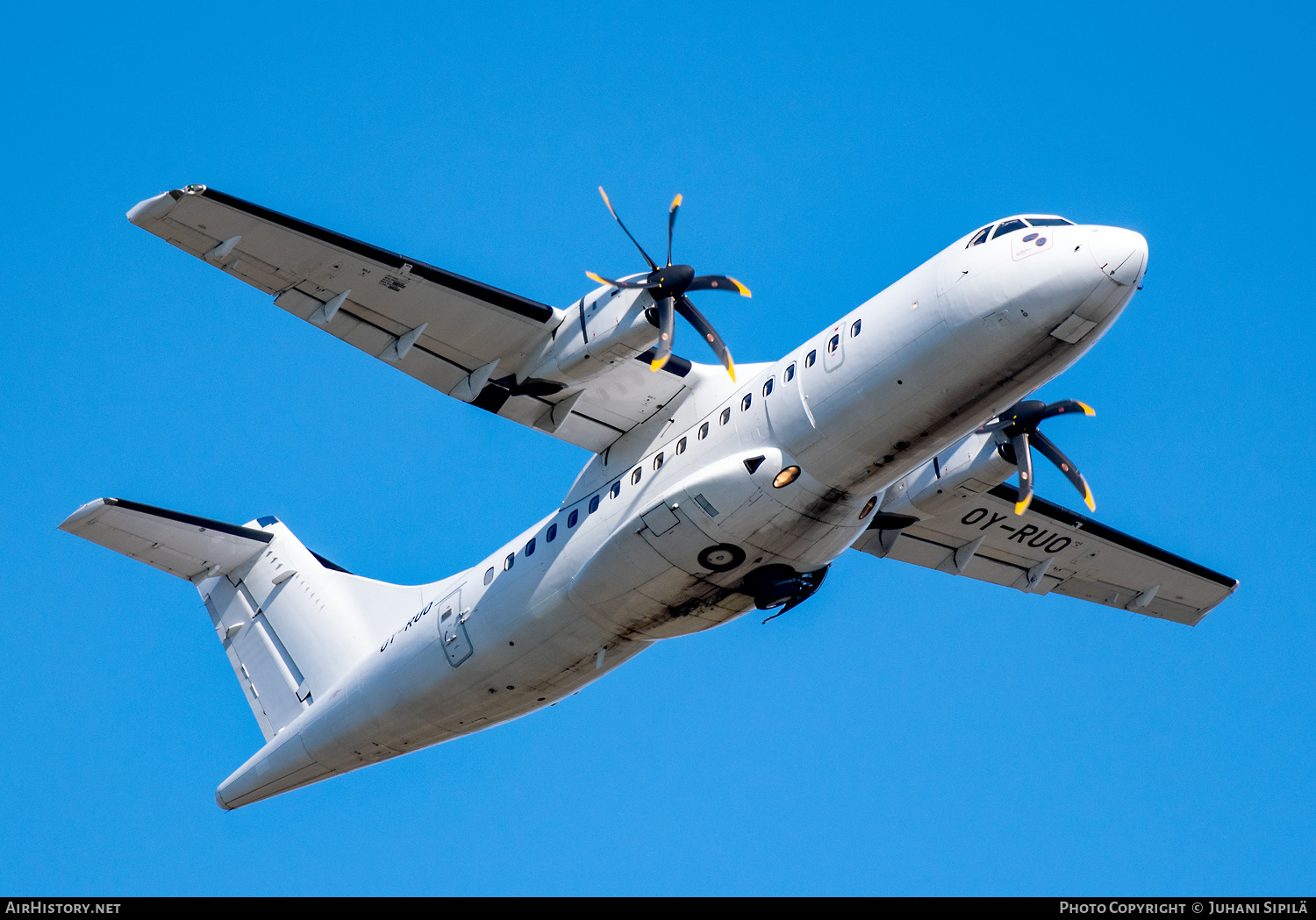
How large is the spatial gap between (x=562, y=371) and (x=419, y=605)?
4.10 m

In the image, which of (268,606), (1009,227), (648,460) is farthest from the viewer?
(268,606)

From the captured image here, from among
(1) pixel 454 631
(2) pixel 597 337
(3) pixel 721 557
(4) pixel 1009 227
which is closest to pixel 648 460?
(2) pixel 597 337

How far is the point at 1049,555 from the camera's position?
19.0 metres

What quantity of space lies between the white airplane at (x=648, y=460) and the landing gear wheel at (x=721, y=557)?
0.03 metres

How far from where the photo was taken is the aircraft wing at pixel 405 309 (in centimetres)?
1434

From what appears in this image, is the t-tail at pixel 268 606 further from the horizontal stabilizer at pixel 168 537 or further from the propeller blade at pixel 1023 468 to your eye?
the propeller blade at pixel 1023 468

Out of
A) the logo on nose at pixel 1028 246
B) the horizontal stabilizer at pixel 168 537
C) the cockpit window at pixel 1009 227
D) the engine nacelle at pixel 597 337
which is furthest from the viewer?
the horizontal stabilizer at pixel 168 537

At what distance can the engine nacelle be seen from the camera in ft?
47.8

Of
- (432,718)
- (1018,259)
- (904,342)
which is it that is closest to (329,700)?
(432,718)

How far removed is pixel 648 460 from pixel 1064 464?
5083 mm

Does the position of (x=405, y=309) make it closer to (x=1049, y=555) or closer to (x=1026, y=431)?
(x=1026, y=431)

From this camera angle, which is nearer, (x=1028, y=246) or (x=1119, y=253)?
(x=1119, y=253)

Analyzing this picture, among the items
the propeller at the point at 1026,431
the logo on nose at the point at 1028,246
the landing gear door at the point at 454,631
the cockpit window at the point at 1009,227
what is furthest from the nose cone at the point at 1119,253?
the landing gear door at the point at 454,631
